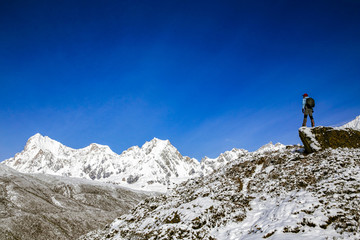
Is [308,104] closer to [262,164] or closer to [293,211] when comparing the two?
[262,164]

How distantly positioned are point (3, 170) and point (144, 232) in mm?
110438

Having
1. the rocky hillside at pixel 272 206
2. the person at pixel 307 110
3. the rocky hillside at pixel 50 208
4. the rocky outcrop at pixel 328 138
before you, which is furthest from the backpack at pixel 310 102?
the rocky hillside at pixel 50 208

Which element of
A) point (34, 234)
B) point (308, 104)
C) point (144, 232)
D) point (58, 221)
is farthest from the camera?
point (58, 221)

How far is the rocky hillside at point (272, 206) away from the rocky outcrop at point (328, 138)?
0.98 metres

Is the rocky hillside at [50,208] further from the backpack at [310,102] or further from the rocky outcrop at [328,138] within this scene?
the backpack at [310,102]

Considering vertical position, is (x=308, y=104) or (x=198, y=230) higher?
(x=308, y=104)

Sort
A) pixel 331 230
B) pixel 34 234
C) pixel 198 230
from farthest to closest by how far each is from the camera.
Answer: pixel 34 234 → pixel 198 230 → pixel 331 230

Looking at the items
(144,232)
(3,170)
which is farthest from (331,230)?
(3,170)

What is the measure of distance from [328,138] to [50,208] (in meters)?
84.6

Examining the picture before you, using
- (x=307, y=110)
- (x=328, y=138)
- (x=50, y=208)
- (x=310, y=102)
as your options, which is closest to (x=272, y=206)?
(x=328, y=138)

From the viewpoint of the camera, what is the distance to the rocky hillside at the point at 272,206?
1074 centimetres

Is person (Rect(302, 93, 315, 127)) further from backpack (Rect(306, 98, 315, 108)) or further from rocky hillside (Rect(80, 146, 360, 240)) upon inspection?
rocky hillside (Rect(80, 146, 360, 240))

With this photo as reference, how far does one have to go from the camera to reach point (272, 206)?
1455 centimetres

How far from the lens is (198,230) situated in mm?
13938
